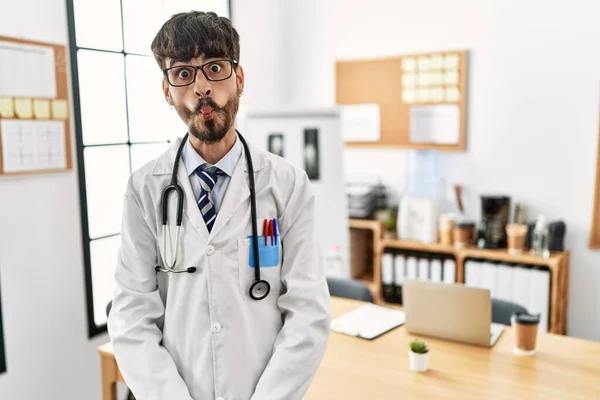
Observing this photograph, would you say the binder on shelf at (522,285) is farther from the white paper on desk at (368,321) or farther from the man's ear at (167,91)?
the man's ear at (167,91)

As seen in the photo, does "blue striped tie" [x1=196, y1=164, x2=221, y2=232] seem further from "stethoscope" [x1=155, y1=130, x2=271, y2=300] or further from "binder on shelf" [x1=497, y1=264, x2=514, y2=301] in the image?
"binder on shelf" [x1=497, y1=264, x2=514, y2=301]

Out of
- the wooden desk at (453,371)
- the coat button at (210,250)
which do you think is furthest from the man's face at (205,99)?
the wooden desk at (453,371)

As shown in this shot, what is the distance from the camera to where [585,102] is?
334cm

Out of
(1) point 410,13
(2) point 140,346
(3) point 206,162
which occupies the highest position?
(1) point 410,13

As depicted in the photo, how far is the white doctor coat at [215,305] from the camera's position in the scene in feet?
4.42

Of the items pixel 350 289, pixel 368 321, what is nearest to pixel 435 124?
pixel 350 289

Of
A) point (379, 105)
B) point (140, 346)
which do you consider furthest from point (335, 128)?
point (140, 346)

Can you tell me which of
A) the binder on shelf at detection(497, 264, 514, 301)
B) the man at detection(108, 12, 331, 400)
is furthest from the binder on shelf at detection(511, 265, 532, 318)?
the man at detection(108, 12, 331, 400)

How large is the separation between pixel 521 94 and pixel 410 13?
0.95 m

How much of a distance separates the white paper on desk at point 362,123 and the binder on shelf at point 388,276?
2.93ft

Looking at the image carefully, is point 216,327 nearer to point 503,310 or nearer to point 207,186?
point 207,186

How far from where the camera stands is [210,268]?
1339mm

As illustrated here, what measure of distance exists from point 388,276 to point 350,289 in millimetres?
1065

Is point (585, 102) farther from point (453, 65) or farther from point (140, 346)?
point (140, 346)
